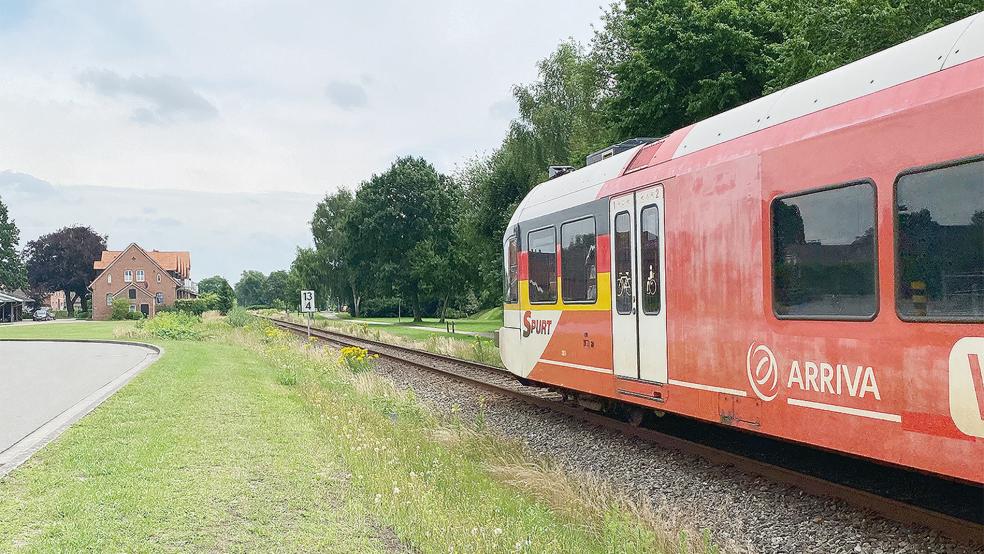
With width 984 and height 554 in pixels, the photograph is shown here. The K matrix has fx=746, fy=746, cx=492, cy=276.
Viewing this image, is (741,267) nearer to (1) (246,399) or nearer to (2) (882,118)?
(2) (882,118)

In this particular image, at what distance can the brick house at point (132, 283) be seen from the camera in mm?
77000

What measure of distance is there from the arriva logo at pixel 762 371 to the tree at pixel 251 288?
180 m

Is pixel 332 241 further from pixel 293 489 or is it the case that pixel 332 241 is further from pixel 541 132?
pixel 293 489

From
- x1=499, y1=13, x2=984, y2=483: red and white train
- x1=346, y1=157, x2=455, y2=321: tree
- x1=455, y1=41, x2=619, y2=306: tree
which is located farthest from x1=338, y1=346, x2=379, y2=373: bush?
x1=346, y1=157, x2=455, y2=321: tree

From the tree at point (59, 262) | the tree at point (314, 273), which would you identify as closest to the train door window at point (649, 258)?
the tree at point (314, 273)

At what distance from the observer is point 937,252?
16.0 feet

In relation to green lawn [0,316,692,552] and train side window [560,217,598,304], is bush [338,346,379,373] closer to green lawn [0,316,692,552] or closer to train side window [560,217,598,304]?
green lawn [0,316,692,552]

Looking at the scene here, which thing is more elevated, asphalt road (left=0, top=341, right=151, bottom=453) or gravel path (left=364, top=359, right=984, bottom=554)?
asphalt road (left=0, top=341, right=151, bottom=453)

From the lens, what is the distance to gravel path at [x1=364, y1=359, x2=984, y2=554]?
5.44 metres

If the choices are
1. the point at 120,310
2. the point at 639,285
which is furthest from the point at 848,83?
the point at 120,310

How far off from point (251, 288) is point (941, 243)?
7494 inches

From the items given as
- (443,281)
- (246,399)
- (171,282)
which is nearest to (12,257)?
(171,282)

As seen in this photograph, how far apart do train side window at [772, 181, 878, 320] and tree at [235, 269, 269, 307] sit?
180 m

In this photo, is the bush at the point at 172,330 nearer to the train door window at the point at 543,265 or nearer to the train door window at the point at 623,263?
the train door window at the point at 543,265
